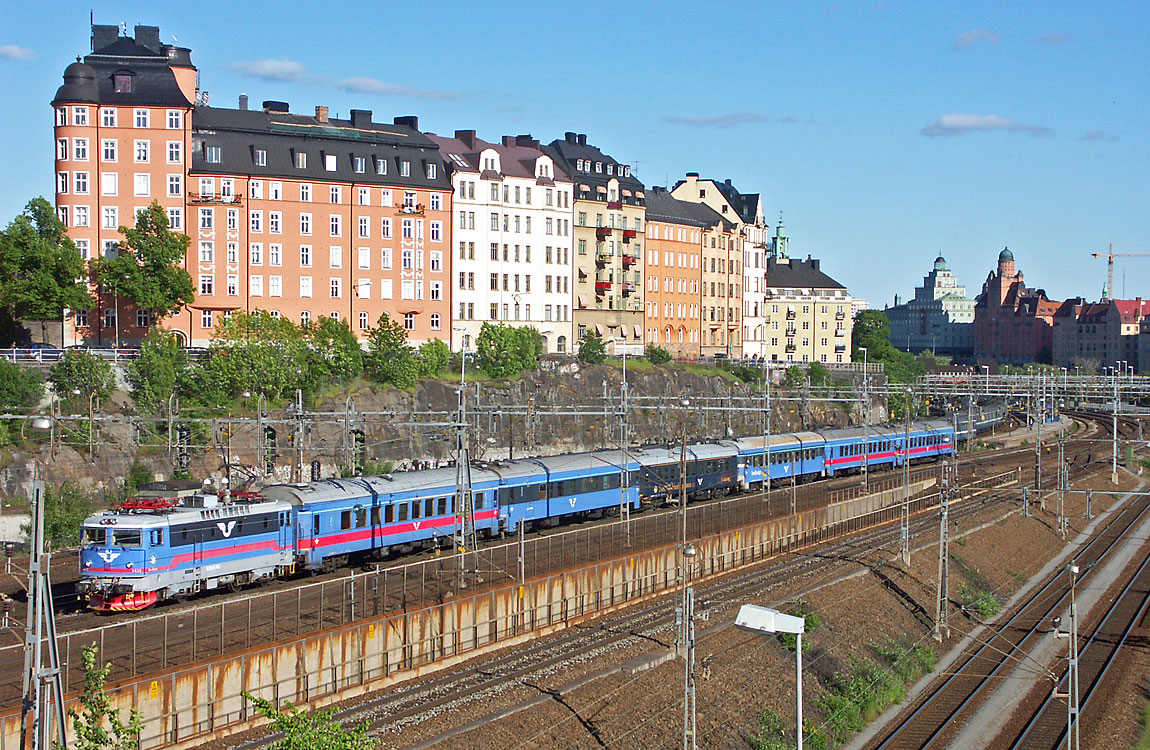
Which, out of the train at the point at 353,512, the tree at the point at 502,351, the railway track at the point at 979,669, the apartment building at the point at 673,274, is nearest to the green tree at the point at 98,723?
the train at the point at 353,512

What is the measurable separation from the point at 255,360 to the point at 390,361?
1139 centimetres

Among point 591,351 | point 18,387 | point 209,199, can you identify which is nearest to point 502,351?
point 591,351

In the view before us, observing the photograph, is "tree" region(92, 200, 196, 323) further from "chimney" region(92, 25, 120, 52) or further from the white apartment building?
the white apartment building

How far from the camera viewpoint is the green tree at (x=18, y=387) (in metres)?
63.7

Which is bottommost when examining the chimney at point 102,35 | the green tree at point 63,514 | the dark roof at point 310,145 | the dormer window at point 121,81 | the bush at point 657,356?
the green tree at point 63,514

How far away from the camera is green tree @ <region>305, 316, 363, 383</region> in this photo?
77750 mm

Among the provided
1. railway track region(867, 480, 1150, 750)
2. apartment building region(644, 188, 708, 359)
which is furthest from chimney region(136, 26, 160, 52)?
railway track region(867, 480, 1150, 750)

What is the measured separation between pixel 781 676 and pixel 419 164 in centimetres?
6393

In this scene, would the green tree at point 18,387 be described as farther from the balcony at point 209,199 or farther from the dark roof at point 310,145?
the dark roof at point 310,145

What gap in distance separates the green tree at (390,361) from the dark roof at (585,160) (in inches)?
1366

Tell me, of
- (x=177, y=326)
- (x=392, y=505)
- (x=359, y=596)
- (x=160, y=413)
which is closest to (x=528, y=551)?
(x=392, y=505)

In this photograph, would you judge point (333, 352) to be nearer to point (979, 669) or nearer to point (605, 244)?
point (605, 244)

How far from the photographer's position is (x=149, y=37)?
85312 mm

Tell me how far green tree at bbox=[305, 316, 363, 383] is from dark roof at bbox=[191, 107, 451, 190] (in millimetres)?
12933
